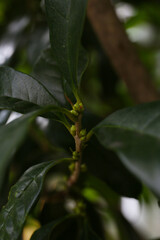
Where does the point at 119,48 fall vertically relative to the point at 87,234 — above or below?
above

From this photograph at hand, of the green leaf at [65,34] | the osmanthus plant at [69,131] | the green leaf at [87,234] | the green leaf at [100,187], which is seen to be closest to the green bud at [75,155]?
the osmanthus plant at [69,131]

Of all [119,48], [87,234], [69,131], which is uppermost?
[69,131]

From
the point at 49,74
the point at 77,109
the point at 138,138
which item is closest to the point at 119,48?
the point at 49,74

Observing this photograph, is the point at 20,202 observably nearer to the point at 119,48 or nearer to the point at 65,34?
the point at 65,34

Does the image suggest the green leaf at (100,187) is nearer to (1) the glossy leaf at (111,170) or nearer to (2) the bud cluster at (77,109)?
(1) the glossy leaf at (111,170)

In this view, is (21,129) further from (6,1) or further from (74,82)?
(6,1)

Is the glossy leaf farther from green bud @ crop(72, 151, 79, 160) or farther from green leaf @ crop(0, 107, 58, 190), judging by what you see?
green leaf @ crop(0, 107, 58, 190)

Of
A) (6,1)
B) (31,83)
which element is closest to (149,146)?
(31,83)
